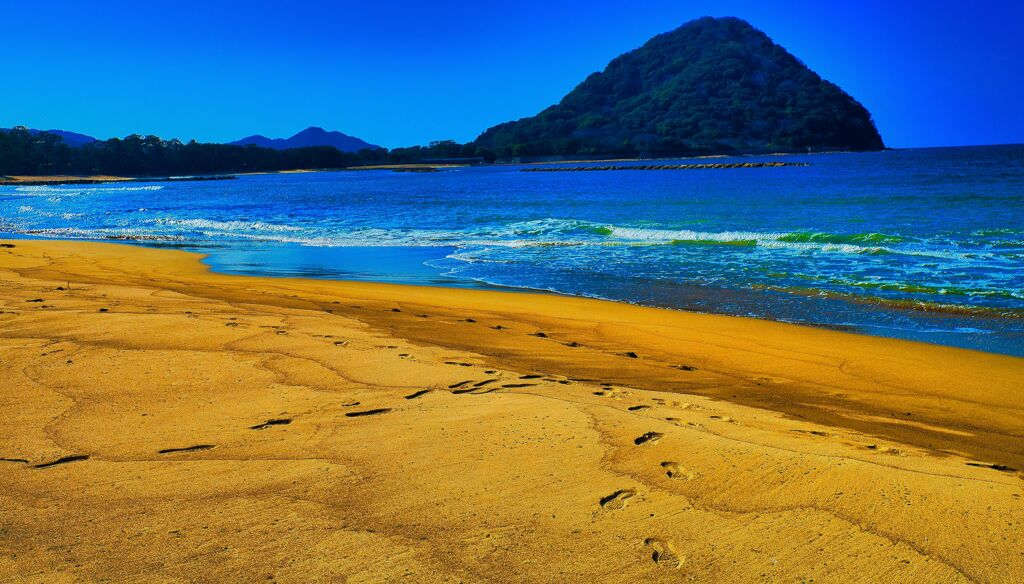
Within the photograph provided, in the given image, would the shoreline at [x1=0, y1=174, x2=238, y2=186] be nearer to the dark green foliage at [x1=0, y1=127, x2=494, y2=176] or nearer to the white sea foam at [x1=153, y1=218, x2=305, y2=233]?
the dark green foliage at [x1=0, y1=127, x2=494, y2=176]

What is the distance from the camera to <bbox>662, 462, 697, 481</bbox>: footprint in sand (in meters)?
3.06

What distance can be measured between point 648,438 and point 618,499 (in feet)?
2.61

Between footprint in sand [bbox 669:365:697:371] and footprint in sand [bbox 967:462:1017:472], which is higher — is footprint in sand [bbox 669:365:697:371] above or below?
below

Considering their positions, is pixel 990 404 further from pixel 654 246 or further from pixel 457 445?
pixel 654 246

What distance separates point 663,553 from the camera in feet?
7.88

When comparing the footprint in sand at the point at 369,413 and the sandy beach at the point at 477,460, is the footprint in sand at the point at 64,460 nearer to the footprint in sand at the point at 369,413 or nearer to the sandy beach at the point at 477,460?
the sandy beach at the point at 477,460

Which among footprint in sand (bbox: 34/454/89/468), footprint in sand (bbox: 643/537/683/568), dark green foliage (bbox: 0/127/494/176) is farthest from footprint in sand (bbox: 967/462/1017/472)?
dark green foliage (bbox: 0/127/494/176)

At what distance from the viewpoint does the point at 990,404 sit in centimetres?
536

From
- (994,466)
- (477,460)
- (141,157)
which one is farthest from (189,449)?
(141,157)

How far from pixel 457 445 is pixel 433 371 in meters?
1.61

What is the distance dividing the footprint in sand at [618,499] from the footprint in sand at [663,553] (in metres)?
0.27

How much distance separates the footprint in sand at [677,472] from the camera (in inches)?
120

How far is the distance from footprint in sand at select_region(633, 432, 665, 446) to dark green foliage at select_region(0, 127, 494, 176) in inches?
6110

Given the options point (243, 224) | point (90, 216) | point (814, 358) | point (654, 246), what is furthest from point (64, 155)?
point (814, 358)
